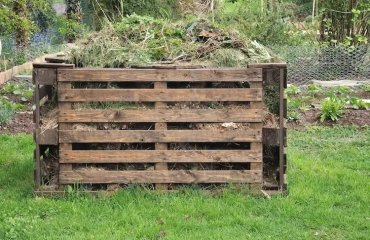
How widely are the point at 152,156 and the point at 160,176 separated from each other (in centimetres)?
19

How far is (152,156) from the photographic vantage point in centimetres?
548

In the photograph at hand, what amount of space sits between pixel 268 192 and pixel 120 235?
1.55m

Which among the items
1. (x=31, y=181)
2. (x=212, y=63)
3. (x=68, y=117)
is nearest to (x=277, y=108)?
(x=212, y=63)

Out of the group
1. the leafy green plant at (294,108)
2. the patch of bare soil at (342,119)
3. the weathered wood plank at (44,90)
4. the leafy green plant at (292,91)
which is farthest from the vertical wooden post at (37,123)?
the leafy green plant at (292,91)

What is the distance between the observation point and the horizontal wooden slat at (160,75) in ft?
17.7

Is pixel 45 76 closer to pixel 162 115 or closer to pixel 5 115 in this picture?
pixel 162 115

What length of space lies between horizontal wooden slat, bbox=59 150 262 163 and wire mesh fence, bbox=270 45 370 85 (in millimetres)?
7457

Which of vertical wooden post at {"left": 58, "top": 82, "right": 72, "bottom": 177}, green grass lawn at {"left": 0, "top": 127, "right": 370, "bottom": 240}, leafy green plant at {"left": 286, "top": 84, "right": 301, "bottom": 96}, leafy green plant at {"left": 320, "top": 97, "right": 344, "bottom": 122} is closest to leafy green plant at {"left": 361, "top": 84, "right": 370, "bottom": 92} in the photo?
leafy green plant at {"left": 286, "top": 84, "right": 301, "bottom": 96}

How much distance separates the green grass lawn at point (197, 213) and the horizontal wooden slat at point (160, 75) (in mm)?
976

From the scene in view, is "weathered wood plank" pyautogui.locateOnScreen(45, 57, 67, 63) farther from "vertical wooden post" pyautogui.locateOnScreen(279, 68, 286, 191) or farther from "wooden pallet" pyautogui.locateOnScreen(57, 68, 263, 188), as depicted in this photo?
"vertical wooden post" pyautogui.locateOnScreen(279, 68, 286, 191)

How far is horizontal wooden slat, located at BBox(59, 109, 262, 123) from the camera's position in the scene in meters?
5.45

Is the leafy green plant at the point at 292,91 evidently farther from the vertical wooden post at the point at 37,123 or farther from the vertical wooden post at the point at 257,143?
the vertical wooden post at the point at 37,123

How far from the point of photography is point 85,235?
15.3 feet

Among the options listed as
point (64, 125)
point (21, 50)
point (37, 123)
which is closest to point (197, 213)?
point (64, 125)
